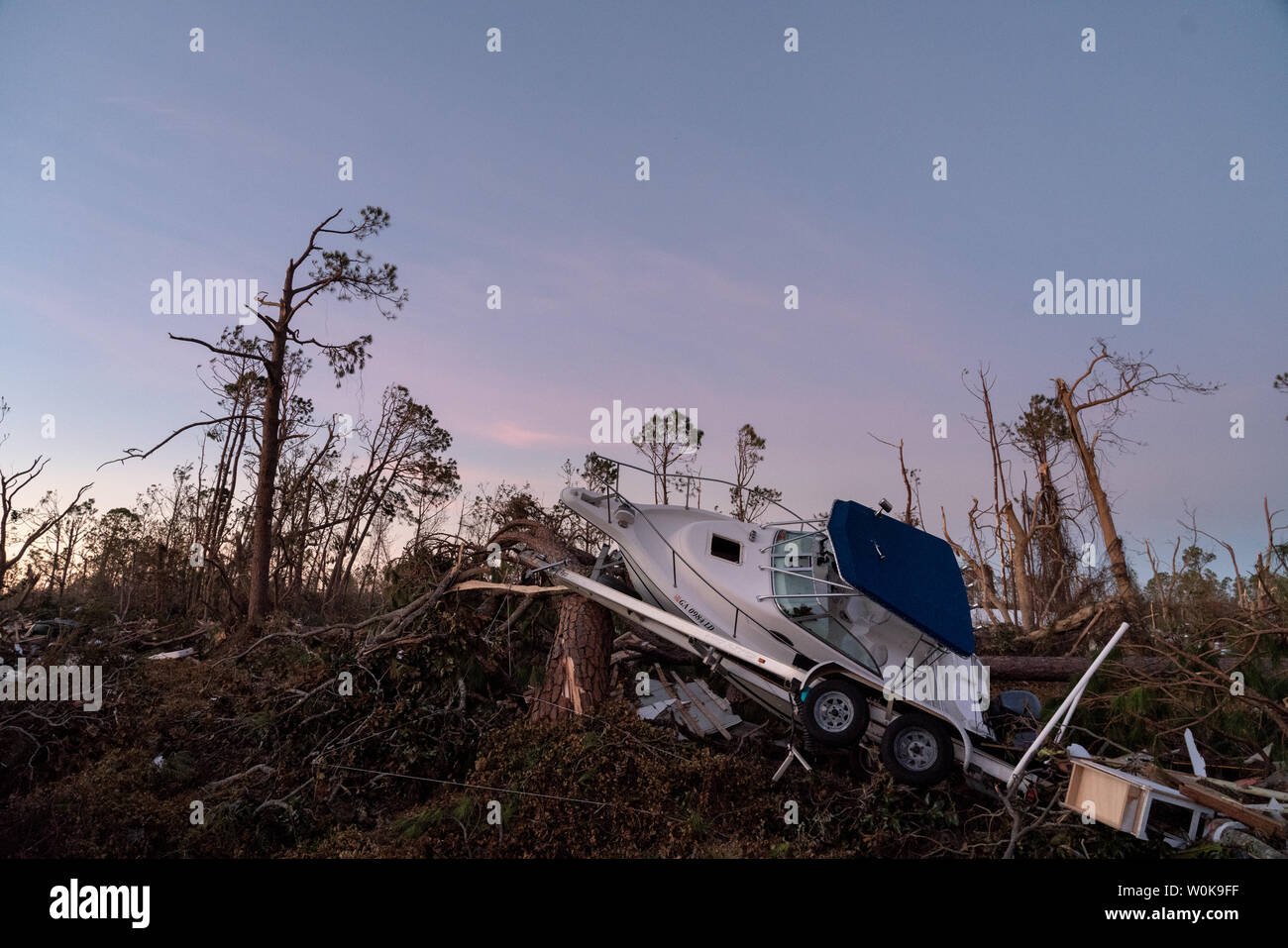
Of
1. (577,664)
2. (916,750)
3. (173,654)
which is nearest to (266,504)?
(173,654)

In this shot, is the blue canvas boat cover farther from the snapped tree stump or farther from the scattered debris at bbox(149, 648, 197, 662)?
the scattered debris at bbox(149, 648, 197, 662)

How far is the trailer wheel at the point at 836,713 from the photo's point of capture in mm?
7926

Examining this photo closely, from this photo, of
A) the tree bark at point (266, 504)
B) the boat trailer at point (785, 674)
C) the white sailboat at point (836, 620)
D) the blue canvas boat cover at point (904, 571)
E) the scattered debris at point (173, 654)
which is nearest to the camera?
the boat trailer at point (785, 674)

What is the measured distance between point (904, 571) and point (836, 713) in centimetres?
169

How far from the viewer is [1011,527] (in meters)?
21.0

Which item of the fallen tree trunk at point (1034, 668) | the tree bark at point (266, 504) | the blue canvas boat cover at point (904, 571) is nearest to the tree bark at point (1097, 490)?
the fallen tree trunk at point (1034, 668)

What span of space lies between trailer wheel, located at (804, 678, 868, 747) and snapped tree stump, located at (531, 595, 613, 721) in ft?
8.78

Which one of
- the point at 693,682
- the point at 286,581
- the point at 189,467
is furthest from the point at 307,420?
the point at 693,682

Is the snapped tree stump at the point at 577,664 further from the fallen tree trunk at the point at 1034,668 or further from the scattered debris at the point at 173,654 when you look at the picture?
the scattered debris at the point at 173,654

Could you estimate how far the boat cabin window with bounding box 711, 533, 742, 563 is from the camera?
9.31 metres

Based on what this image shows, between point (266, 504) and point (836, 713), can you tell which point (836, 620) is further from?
point (266, 504)

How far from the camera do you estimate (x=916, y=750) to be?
25.7 ft

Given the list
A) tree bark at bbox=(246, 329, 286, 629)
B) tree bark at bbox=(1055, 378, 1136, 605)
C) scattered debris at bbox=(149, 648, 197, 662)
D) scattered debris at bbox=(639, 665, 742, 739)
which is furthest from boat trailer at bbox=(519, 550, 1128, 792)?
tree bark at bbox=(1055, 378, 1136, 605)

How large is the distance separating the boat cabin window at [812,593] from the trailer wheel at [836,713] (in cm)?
44
